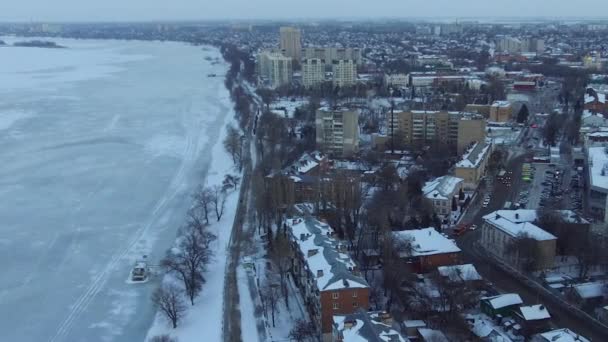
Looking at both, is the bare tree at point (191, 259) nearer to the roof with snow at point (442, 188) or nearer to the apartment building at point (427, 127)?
the roof with snow at point (442, 188)

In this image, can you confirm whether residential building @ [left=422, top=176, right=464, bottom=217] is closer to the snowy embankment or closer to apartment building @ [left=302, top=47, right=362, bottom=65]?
the snowy embankment

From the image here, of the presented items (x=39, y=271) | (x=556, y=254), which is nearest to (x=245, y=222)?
(x=39, y=271)

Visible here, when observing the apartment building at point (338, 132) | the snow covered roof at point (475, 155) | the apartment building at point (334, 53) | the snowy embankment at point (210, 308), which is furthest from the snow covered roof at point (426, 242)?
the apartment building at point (334, 53)

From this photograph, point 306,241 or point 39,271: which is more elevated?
point 306,241

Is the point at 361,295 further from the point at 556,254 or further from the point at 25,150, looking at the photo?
the point at 25,150

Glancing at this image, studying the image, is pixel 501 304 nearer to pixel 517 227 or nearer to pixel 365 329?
pixel 517 227

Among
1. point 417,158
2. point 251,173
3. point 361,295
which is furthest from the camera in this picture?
point 417,158

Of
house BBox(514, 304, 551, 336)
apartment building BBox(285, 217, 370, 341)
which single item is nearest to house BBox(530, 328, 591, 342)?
house BBox(514, 304, 551, 336)
